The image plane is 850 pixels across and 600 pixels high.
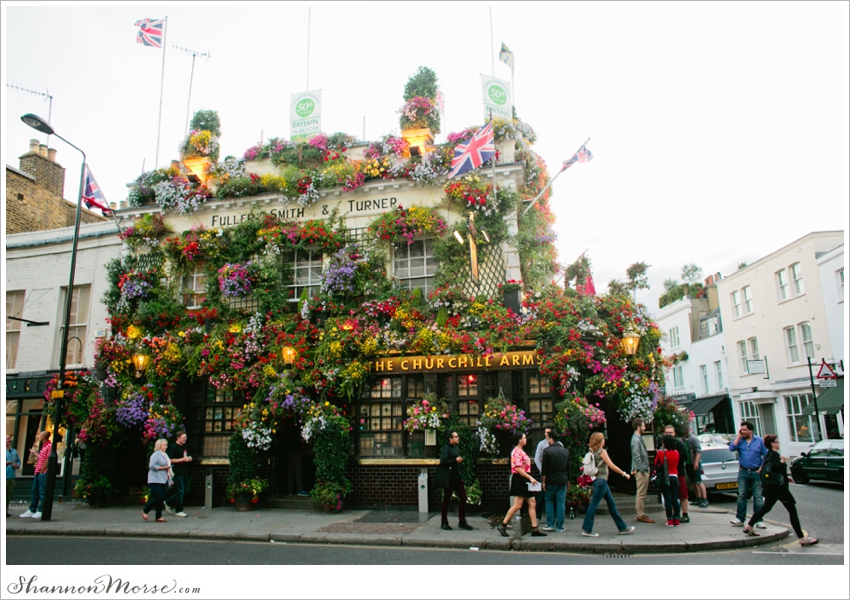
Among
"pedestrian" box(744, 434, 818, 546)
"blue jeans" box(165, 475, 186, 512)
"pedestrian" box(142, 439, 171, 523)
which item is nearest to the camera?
"pedestrian" box(744, 434, 818, 546)

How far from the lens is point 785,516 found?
12391mm

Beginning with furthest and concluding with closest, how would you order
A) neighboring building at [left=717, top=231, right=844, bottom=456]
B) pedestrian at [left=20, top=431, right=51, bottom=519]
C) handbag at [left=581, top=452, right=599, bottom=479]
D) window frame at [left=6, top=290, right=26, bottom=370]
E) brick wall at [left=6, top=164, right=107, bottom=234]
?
neighboring building at [left=717, top=231, right=844, bottom=456], brick wall at [left=6, top=164, right=107, bottom=234], window frame at [left=6, top=290, right=26, bottom=370], pedestrian at [left=20, top=431, right=51, bottom=519], handbag at [left=581, top=452, right=599, bottom=479]

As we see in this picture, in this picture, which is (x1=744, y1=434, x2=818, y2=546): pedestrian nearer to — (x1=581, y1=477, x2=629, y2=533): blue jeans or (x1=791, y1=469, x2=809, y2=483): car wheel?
(x1=581, y1=477, x2=629, y2=533): blue jeans

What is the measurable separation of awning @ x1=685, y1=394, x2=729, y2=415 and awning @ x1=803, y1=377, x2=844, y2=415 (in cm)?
1054

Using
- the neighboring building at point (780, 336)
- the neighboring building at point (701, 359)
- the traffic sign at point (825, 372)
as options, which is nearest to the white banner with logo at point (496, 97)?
the traffic sign at point (825, 372)

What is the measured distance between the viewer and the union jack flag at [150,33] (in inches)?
700

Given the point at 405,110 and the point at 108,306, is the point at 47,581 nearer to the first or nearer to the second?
the point at 108,306

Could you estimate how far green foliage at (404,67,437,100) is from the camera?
16672 mm

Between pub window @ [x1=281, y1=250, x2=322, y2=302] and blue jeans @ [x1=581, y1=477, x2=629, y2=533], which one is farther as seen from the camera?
pub window @ [x1=281, y1=250, x2=322, y2=302]

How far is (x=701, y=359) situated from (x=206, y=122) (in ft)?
116

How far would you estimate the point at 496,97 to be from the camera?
16.3 metres

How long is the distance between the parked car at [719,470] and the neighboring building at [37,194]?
955 inches

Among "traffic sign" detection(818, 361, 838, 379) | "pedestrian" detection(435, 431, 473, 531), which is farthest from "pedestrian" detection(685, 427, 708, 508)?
"traffic sign" detection(818, 361, 838, 379)

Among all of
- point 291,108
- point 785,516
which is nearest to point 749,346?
point 785,516
